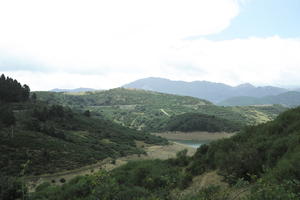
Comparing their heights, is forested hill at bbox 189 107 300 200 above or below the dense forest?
above

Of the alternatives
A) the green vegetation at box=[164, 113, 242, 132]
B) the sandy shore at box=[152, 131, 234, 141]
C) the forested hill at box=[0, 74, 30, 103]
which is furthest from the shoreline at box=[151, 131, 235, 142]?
the forested hill at box=[0, 74, 30, 103]

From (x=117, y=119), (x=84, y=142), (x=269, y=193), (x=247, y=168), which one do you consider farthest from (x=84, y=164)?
(x=117, y=119)

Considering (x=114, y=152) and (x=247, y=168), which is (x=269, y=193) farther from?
(x=114, y=152)

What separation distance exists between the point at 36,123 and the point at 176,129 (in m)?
92.5

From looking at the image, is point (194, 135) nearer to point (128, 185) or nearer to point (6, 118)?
point (6, 118)

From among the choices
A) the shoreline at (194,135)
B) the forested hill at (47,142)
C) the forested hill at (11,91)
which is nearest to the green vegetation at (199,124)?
the shoreline at (194,135)

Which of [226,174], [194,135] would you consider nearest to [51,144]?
[226,174]

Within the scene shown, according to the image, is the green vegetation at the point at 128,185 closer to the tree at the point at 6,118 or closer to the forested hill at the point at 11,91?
the tree at the point at 6,118

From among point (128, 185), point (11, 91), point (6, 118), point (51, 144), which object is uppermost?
point (11, 91)

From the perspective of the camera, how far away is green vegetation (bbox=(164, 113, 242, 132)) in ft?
429

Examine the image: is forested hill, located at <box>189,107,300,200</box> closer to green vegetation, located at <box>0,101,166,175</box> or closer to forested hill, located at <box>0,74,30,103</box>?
green vegetation, located at <box>0,101,166,175</box>

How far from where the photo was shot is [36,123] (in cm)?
5844

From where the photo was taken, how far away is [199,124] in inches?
5335

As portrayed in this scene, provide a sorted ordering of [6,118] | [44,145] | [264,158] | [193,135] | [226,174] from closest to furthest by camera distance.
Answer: [264,158]
[226,174]
[44,145]
[6,118]
[193,135]
